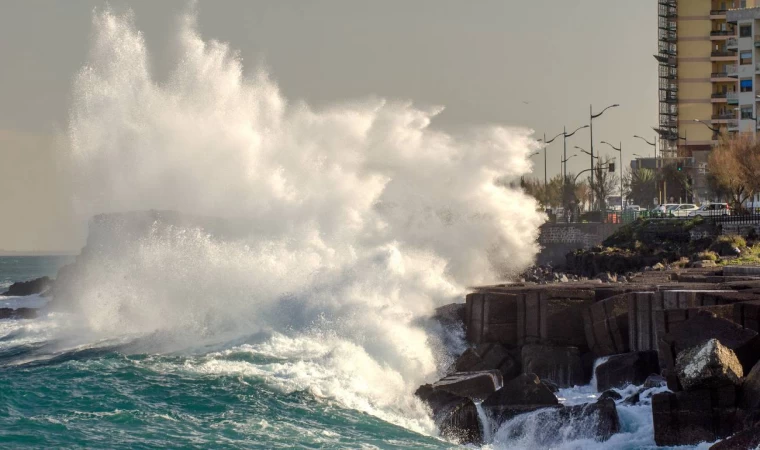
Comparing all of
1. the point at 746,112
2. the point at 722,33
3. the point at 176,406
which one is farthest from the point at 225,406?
the point at 722,33

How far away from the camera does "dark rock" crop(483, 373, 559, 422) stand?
16.3 metres

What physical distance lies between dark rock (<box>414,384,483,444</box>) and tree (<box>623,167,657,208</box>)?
76.8 meters

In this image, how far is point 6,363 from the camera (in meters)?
22.6

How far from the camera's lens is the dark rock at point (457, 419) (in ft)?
52.8

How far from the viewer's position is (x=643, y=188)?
3750 inches

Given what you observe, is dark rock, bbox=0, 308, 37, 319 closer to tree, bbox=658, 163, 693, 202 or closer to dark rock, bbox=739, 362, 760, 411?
dark rock, bbox=739, 362, 760, 411

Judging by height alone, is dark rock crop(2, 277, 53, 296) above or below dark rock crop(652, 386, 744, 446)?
below

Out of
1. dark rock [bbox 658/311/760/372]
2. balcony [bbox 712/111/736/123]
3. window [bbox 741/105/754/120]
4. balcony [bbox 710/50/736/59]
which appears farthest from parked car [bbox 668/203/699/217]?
dark rock [bbox 658/311/760/372]

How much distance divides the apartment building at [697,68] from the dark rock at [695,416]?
7431 centimetres

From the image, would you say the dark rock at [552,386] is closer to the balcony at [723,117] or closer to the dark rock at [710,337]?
the dark rock at [710,337]

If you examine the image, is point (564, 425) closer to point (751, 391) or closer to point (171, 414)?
point (751, 391)

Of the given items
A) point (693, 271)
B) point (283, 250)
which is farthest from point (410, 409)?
point (693, 271)

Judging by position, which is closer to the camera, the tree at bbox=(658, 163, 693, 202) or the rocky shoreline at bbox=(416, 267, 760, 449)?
the rocky shoreline at bbox=(416, 267, 760, 449)

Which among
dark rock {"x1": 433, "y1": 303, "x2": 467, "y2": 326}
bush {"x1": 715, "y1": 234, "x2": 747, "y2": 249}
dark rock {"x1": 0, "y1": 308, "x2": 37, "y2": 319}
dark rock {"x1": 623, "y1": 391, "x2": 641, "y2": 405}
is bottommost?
dark rock {"x1": 0, "y1": 308, "x2": 37, "y2": 319}
